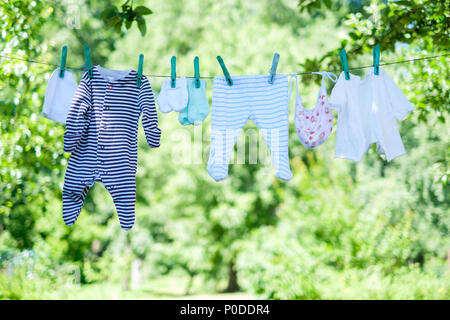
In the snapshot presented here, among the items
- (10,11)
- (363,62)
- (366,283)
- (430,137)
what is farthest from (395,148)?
(363,62)

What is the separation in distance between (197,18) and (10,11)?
7346 mm

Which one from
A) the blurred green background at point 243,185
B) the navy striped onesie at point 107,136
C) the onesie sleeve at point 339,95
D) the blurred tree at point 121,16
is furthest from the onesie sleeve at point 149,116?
the onesie sleeve at point 339,95

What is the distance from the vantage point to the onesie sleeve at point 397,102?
265 cm

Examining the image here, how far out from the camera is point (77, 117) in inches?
102

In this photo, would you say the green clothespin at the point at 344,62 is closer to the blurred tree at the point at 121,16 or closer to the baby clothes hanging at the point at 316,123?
the baby clothes hanging at the point at 316,123

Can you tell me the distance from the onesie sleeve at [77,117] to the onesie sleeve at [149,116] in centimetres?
31

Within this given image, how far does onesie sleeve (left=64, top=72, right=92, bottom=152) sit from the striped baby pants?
0.75m

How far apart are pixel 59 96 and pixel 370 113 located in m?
1.87

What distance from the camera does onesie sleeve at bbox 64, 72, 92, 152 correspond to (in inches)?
101

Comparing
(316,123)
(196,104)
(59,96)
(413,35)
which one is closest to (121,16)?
(59,96)

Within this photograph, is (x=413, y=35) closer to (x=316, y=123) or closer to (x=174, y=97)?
(x=316, y=123)

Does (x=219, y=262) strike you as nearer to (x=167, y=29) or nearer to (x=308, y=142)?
(x=167, y=29)

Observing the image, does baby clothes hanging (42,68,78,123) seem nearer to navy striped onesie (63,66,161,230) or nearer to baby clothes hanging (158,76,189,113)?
navy striped onesie (63,66,161,230)

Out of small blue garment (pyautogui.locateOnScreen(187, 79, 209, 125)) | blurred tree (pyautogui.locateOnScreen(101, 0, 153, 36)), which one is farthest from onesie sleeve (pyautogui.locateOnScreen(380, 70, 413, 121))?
blurred tree (pyautogui.locateOnScreen(101, 0, 153, 36))
